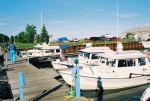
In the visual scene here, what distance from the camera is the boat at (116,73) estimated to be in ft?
54.2

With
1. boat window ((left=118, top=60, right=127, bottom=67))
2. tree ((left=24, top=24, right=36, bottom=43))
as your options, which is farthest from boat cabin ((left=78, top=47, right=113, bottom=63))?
tree ((left=24, top=24, right=36, bottom=43))

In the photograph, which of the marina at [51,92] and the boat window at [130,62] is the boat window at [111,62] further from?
the marina at [51,92]

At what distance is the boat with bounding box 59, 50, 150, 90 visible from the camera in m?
16.5

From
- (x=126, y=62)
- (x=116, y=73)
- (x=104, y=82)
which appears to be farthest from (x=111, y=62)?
(x=104, y=82)

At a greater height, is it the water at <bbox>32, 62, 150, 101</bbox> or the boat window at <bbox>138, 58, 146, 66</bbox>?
the boat window at <bbox>138, 58, 146, 66</bbox>

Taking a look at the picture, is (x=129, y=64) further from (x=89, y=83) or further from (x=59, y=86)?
(x=59, y=86)

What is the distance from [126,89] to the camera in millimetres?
17547

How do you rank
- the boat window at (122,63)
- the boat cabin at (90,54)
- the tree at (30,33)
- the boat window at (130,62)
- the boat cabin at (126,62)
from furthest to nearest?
the tree at (30,33)
the boat cabin at (90,54)
the boat window at (130,62)
the boat window at (122,63)
the boat cabin at (126,62)

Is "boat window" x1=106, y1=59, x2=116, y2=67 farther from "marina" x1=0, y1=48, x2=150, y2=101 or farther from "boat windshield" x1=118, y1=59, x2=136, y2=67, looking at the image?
"marina" x1=0, y1=48, x2=150, y2=101

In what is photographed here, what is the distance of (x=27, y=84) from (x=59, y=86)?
8.46 ft

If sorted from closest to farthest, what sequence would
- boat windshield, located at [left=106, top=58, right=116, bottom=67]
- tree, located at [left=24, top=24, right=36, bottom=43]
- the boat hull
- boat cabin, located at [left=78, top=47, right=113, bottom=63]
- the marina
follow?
the marina, the boat hull, boat windshield, located at [left=106, top=58, right=116, bottom=67], boat cabin, located at [left=78, top=47, right=113, bottom=63], tree, located at [left=24, top=24, right=36, bottom=43]

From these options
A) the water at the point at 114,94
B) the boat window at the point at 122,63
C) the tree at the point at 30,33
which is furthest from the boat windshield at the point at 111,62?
the tree at the point at 30,33

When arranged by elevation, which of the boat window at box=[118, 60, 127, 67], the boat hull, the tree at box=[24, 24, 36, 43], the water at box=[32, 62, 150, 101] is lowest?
the water at box=[32, 62, 150, 101]

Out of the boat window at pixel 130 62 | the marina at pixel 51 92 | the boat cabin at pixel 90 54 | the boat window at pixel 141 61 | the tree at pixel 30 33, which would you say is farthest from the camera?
the tree at pixel 30 33
